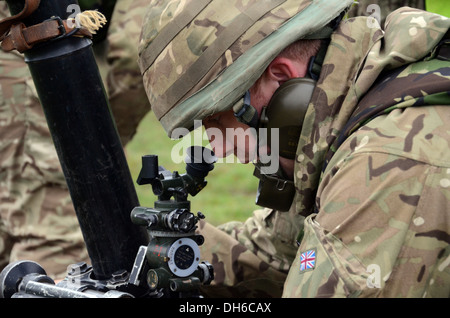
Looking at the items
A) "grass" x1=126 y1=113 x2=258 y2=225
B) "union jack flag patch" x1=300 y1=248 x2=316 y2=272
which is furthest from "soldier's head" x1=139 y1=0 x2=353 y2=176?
"grass" x1=126 y1=113 x2=258 y2=225

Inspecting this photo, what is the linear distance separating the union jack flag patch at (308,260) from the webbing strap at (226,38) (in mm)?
684

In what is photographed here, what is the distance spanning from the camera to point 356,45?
7.55 ft

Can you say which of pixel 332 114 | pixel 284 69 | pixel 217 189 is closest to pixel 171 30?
pixel 284 69

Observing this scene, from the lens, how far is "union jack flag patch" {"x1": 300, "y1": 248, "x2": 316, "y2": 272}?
1938 mm

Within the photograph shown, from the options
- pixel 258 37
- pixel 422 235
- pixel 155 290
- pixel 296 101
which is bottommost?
pixel 155 290

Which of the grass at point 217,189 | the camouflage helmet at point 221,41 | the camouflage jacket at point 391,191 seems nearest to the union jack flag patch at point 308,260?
the camouflage jacket at point 391,191

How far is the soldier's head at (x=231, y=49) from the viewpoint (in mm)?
2285

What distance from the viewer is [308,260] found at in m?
1.96

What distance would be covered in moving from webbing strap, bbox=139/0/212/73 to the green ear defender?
1.17 feet

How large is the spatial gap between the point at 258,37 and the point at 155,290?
860mm

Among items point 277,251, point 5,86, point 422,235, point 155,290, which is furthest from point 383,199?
point 5,86
